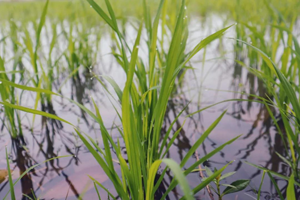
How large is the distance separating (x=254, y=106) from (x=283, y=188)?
0.58m

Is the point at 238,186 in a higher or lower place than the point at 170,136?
lower

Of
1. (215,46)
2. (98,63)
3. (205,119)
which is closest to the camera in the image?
(205,119)

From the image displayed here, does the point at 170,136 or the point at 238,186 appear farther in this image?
the point at 170,136

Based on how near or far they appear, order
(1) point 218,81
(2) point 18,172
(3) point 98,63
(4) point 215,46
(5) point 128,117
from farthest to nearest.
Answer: (4) point 215,46
(3) point 98,63
(1) point 218,81
(2) point 18,172
(5) point 128,117

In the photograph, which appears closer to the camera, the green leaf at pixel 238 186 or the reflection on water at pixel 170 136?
the green leaf at pixel 238 186

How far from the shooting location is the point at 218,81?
1697 mm

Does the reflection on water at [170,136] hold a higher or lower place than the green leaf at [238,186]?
higher

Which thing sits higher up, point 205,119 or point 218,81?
point 218,81

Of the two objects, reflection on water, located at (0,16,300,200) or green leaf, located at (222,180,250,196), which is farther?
reflection on water, located at (0,16,300,200)

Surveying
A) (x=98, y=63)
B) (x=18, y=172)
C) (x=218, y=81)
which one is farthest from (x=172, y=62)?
(x=98, y=63)

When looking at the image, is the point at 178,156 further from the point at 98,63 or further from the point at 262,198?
the point at 98,63

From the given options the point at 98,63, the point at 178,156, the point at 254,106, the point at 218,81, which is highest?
the point at 98,63

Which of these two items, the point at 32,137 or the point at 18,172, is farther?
the point at 32,137

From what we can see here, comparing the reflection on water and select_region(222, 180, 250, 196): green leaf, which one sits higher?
the reflection on water
